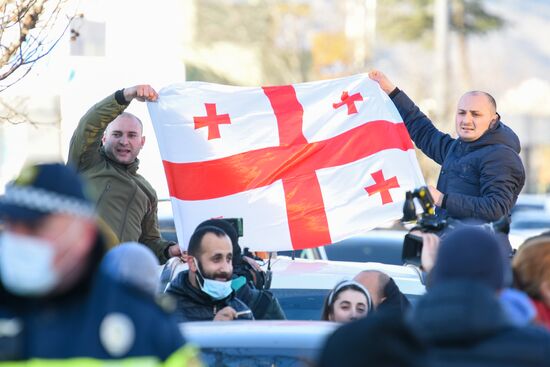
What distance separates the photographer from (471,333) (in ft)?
12.1

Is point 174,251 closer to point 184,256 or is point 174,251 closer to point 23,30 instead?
point 184,256

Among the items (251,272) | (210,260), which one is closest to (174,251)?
(251,272)

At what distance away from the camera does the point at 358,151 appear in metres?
8.64

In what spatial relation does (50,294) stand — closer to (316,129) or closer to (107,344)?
(107,344)

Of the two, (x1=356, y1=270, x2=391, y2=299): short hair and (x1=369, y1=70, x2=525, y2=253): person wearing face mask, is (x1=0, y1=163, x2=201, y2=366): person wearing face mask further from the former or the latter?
(x1=369, y1=70, x2=525, y2=253): person wearing face mask

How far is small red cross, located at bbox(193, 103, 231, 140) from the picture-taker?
8.52 meters

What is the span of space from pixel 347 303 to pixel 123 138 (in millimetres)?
2168

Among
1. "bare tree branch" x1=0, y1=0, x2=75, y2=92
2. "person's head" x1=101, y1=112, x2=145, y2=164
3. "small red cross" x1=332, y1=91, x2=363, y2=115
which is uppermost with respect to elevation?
"bare tree branch" x1=0, y1=0, x2=75, y2=92

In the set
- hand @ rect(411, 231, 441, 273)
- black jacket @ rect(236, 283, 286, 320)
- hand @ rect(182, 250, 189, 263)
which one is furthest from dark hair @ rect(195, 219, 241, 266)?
hand @ rect(411, 231, 441, 273)

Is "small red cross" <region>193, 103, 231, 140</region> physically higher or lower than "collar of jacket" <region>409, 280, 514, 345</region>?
higher

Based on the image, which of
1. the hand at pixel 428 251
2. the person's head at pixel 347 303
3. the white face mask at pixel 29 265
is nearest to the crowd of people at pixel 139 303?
the white face mask at pixel 29 265

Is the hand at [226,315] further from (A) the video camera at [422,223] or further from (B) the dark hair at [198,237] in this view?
(A) the video camera at [422,223]

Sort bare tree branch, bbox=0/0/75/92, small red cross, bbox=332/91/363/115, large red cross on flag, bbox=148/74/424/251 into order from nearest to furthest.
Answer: bare tree branch, bbox=0/0/75/92 < large red cross on flag, bbox=148/74/424/251 < small red cross, bbox=332/91/363/115

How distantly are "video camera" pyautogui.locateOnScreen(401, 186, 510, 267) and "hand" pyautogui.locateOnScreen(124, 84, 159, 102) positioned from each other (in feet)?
6.23
